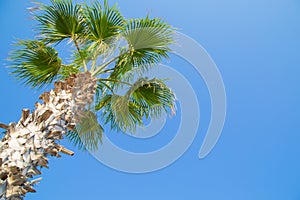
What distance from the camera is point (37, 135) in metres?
4.35

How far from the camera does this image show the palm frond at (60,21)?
6.23 metres

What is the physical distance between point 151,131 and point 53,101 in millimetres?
4672

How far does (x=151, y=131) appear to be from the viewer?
9.37 metres

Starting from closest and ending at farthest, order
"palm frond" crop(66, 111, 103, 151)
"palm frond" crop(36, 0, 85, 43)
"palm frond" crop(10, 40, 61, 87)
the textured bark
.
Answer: the textured bark → "palm frond" crop(36, 0, 85, 43) → "palm frond" crop(10, 40, 61, 87) → "palm frond" crop(66, 111, 103, 151)

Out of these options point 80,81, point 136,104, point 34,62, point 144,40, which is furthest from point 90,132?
point 144,40

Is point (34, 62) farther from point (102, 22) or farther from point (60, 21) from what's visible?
point (102, 22)

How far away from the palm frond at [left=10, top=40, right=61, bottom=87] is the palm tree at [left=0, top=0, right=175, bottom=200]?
0.02 metres

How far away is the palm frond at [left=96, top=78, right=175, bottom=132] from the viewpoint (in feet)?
24.1

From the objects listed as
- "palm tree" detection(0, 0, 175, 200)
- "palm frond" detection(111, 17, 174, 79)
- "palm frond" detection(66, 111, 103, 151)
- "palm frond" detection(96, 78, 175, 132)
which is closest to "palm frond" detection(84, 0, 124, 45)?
"palm tree" detection(0, 0, 175, 200)

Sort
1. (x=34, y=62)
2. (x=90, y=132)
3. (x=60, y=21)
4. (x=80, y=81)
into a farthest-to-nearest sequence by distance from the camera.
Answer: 1. (x=90, y=132)
2. (x=34, y=62)
3. (x=60, y=21)
4. (x=80, y=81)

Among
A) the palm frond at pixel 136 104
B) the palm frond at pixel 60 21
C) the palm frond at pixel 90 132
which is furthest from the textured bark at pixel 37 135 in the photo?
the palm frond at pixel 90 132

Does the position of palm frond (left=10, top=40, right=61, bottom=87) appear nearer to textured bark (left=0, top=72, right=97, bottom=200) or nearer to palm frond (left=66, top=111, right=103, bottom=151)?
palm frond (left=66, top=111, right=103, bottom=151)

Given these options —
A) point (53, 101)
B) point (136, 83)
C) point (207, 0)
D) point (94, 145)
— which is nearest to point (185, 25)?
point (207, 0)

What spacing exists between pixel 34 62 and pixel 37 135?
2.85 m
